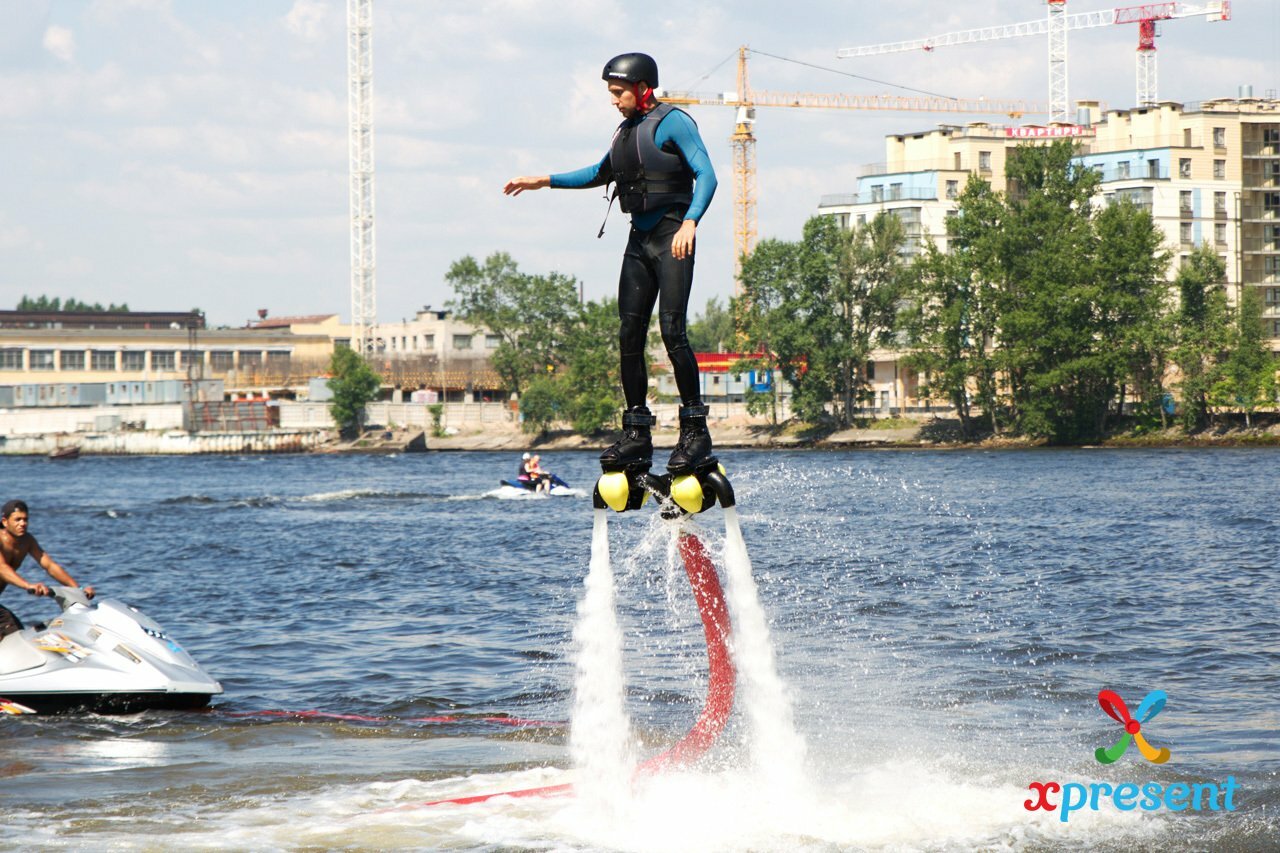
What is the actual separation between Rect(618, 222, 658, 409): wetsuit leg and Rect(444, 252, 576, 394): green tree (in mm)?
129257

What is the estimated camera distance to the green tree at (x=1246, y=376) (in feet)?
304

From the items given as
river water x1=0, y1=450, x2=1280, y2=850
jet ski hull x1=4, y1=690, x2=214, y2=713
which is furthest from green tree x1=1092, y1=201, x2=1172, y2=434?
jet ski hull x1=4, y1=690, x2=214, y2=713

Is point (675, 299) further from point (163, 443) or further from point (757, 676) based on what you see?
point (163, 443)

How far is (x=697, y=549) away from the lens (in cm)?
1205

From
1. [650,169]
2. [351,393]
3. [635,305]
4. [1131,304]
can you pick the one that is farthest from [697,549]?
[351,393]

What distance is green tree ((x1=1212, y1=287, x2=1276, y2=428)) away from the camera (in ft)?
304

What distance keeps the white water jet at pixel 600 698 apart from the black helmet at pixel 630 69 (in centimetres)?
327

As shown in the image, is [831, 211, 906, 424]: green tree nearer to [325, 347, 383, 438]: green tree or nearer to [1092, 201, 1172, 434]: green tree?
[1092, 201, 1172, 434]: green tree

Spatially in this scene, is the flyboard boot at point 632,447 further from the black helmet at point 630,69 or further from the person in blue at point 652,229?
the black helmet at point 630,69

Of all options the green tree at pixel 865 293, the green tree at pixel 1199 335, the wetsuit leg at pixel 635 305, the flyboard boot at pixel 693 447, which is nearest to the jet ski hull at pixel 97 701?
the wetsuit leg at pixel 635 305

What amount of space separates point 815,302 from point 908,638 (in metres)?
88.5

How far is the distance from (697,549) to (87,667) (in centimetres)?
1001

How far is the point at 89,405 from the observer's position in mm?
161250

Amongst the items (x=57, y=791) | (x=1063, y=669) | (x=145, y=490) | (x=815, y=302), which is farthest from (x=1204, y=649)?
(x=815, y=302)
